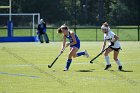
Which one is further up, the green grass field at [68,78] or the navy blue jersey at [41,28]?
the green grass field at [68,78]

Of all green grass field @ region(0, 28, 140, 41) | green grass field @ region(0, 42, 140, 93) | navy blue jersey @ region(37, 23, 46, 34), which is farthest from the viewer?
green grass field @ region(0, 28, 140, 41)

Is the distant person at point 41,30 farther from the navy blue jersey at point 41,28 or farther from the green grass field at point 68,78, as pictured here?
the green grass field at point 68,78

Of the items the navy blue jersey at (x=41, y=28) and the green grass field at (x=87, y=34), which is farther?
the green grass field at (x=87, y=34)

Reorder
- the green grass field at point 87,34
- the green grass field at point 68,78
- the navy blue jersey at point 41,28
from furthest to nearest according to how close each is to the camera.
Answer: the green grass field at point 87,34 → the navy blue jersey at point 41,28 → the green grass field at point 68,78

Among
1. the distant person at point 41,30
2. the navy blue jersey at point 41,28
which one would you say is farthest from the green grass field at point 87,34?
the navy blue jersey at point 41,28

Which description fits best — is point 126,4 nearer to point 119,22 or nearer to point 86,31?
point 119,22

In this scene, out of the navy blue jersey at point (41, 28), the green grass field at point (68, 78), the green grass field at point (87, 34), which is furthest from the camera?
the green grass field at point (87, 34)

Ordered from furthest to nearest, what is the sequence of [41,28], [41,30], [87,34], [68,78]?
[87,34]
[41,30]
[41,28]
[68,78]

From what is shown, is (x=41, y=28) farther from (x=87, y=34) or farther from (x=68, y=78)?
(x=68, y=78)

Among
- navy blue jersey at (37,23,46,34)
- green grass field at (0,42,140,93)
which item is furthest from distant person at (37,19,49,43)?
green grass field at (0,42,140,93)

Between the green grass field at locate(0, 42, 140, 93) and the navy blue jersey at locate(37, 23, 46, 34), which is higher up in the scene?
the green grass field at locate(0, 42, 140, 93)

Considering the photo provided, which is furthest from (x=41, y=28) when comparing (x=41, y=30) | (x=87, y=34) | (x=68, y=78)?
(x=68, y=78)

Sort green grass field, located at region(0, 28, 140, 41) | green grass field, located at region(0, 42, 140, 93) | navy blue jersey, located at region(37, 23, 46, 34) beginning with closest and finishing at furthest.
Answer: green grass field, located at region(0, 42, 140, 93), navy blue jersey, located at region(37, 23, 46, 34), green grass field, located at region(0, 28, 140, 41)

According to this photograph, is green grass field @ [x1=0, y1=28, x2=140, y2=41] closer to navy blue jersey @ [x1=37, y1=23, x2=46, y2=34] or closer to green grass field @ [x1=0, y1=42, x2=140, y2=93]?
navy blue jersey @ [x1=37, y1=23, x2=46, y2=34]
